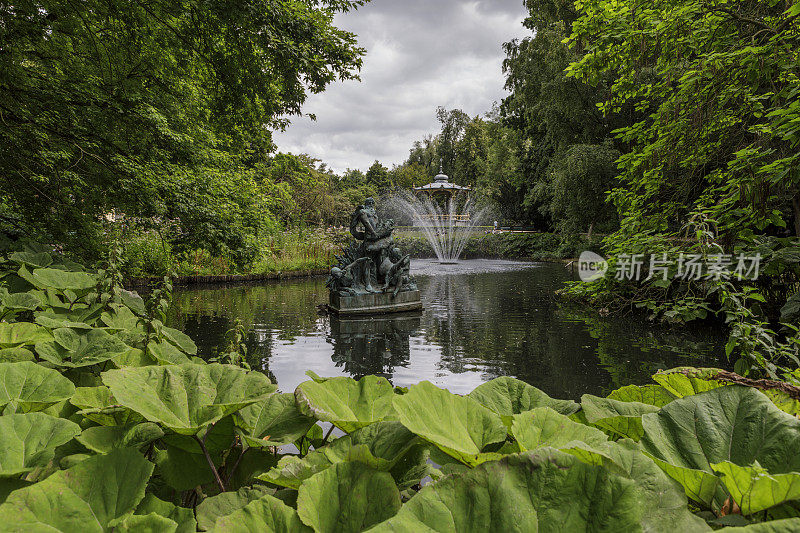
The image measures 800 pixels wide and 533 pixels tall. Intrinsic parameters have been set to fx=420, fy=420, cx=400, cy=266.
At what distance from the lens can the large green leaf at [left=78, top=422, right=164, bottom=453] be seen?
0.63 m

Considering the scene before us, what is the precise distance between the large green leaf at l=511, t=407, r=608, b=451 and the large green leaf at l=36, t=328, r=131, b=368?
105 cm

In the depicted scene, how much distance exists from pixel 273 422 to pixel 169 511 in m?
0.22

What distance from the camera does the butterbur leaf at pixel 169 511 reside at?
512 millimetres

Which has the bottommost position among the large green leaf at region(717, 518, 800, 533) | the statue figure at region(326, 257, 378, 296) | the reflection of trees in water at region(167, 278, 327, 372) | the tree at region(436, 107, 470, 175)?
the reflection of trees in water at region(167, 278, 327, 372)

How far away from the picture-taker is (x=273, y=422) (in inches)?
28.8

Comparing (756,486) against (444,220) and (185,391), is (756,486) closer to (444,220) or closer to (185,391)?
Answer: (185,391)

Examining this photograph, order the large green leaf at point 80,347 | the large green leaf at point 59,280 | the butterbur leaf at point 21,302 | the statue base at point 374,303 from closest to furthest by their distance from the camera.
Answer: the large green leaf at point 80,347
the butterbur leaf at point 21,302
the large green leaf at point 59,280
the statue base at point 374,303

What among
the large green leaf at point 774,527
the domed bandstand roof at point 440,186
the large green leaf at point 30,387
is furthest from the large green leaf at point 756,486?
the domed bandstand roof at point 440,186

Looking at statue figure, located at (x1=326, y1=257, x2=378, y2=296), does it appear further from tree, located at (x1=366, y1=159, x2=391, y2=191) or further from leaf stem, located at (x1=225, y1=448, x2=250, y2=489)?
tree, located at (x1=366, y1=159, x2=391, y2=191)

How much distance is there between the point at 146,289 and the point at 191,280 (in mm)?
1491

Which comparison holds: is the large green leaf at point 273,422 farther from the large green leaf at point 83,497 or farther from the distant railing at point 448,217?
the distant railing at point 448,217

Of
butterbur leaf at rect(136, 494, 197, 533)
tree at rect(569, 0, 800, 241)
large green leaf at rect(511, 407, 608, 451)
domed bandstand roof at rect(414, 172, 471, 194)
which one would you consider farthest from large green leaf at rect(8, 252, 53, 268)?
domed bandstand roof at rect(414, 172, 471, 194)

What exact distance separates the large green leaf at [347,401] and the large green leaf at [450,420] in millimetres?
105

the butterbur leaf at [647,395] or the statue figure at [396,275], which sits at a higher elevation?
the butterbur leaf at [647,395]
